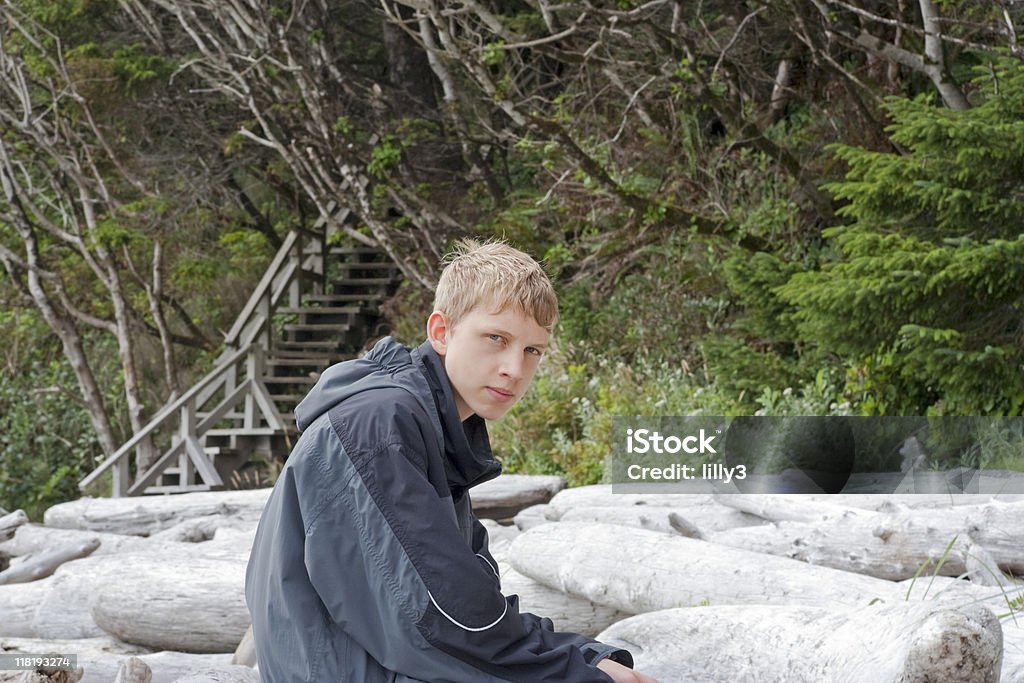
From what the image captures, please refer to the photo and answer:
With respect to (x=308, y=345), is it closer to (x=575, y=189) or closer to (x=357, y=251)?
(x=357, y=251)

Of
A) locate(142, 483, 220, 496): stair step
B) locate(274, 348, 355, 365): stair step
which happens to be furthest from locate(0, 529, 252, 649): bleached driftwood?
locate(274, 348, 355, 365): stair step

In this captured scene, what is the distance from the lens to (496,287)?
7.25 ft

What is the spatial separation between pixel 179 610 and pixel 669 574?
246cm

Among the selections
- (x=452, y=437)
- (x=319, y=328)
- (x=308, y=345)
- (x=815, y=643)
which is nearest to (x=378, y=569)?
(x=452, y=437)

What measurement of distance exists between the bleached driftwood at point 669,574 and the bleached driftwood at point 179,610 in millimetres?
1499

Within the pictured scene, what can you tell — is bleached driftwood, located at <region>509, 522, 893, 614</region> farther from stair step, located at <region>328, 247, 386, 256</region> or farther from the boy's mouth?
stair step, located at <region>328, 247, 386, 256</region>

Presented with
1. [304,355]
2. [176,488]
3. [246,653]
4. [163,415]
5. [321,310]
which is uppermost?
[246,653]

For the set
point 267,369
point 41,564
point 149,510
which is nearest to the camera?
point 41,564

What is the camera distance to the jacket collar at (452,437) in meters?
2.19

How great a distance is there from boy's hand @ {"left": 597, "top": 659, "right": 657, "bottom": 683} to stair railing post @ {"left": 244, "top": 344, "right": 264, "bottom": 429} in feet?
37.6

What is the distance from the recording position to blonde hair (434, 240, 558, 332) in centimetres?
221

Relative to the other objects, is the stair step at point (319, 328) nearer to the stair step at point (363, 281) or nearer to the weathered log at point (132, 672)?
the stair step at point (363, 281)

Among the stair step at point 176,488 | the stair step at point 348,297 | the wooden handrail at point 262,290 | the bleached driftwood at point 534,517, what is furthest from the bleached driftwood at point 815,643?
the stair step at point 348,297

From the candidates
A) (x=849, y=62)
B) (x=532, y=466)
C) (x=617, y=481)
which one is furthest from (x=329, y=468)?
(x=849, y=62)
